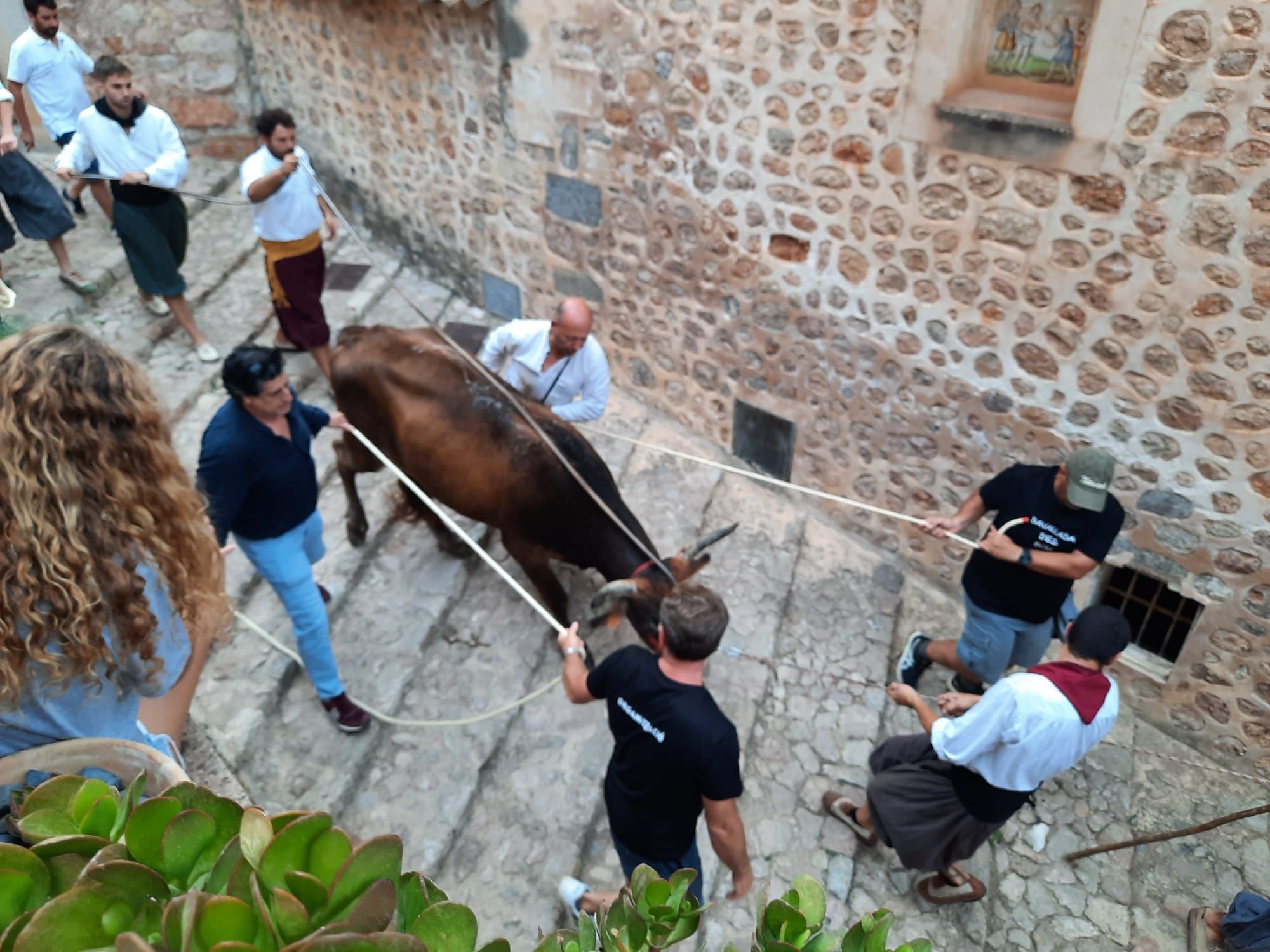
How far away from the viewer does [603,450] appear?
5535 millimetres

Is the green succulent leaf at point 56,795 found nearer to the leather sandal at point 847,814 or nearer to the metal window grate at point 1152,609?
the leather sandal at point 847,814

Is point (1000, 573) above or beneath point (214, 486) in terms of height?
beneath

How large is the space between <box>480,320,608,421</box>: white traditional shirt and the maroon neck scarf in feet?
8.00

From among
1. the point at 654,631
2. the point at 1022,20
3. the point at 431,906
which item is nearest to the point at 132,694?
the point at 431,906

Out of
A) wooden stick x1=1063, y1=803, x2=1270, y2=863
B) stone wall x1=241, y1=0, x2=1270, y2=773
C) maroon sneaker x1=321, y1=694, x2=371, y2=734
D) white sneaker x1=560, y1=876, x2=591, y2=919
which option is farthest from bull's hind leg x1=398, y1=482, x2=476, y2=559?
wooden stick x1=1063, y1=803, x2=1270, y2=863

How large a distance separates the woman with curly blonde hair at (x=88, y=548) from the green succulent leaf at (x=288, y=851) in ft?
3.99

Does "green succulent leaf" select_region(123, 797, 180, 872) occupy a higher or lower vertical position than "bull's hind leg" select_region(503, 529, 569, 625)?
higher

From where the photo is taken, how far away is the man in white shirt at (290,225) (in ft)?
15.5

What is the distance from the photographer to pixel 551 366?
4363mm

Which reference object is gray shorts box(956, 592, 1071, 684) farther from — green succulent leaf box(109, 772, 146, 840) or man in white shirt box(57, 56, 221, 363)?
man in white shirt box(57, 56, 221, 363)

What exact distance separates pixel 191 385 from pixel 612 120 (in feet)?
9.95

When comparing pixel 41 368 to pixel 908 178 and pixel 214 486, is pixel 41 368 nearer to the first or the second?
pixel 214 486

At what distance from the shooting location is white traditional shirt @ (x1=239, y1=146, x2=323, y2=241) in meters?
4.81

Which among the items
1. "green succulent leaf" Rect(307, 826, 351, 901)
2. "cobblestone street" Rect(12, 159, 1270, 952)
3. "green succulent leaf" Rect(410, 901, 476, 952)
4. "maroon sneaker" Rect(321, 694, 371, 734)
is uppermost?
"green succulent leaf" Rect(307, 826, 351, 901)
